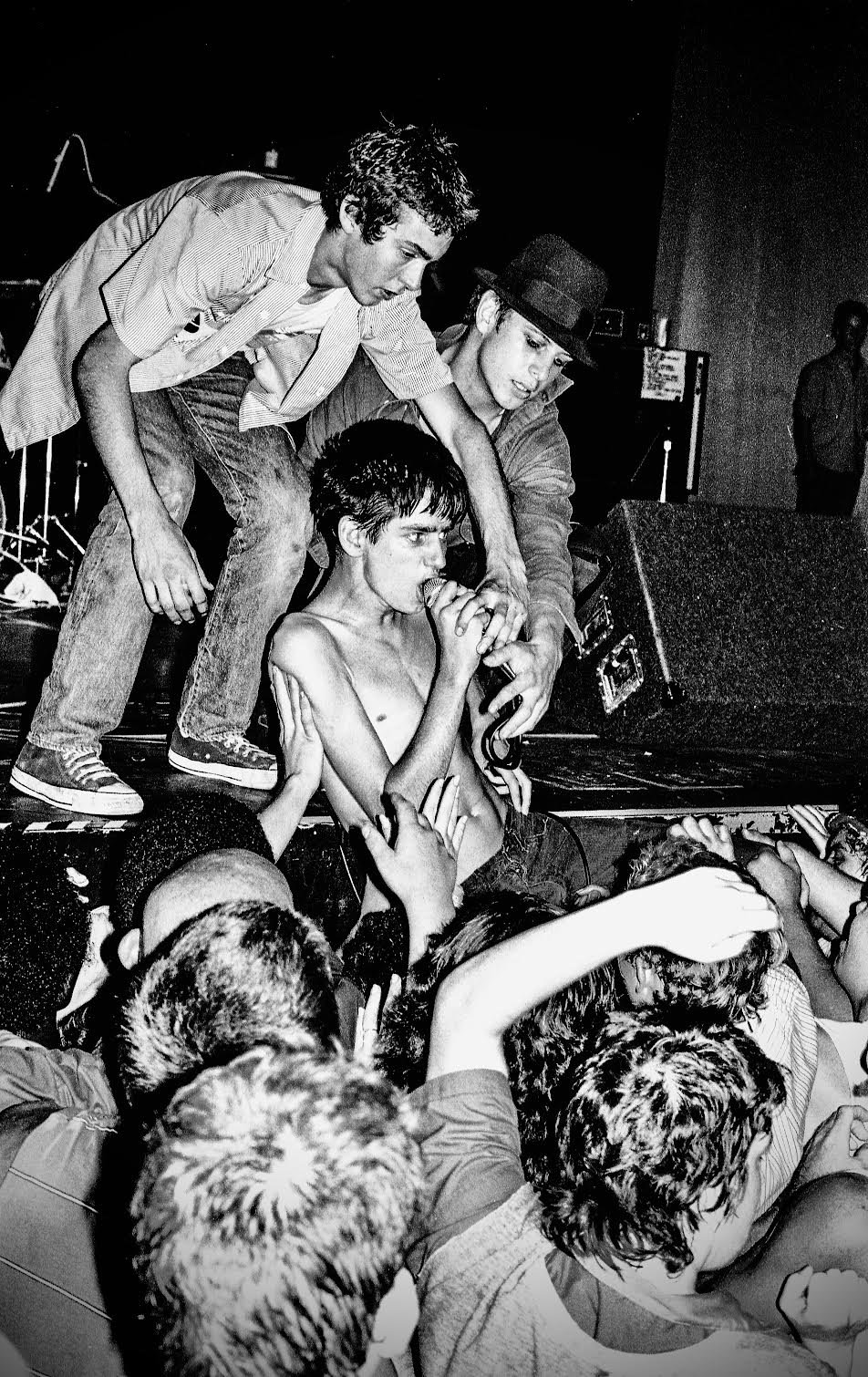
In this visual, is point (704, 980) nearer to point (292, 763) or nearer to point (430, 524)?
point (292, 763)

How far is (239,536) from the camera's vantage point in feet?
8.18

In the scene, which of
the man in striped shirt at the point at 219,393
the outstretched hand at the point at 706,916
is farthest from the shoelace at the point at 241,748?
the outstretched hand at the point at 706,916

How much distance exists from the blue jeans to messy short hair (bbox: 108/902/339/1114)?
107 cm

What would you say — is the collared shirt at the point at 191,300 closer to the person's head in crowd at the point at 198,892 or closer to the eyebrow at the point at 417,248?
the eyebrow at the point at 417,248

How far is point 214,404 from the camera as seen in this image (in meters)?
2.47

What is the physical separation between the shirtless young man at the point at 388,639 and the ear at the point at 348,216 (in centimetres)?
52

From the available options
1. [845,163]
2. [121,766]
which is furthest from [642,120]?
[121,766]

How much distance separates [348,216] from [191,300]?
399 millimetres

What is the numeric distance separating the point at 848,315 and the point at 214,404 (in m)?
6.78

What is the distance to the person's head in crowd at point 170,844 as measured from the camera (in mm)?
1812

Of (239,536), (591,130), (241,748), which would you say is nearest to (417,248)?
(239,536)

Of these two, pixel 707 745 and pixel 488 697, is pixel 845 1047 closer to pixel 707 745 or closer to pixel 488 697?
pixel 488 697

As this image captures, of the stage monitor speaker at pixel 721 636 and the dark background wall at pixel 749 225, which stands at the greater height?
the dark background wall at pixel 749 225

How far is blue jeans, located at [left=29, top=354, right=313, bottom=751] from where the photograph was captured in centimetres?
228
